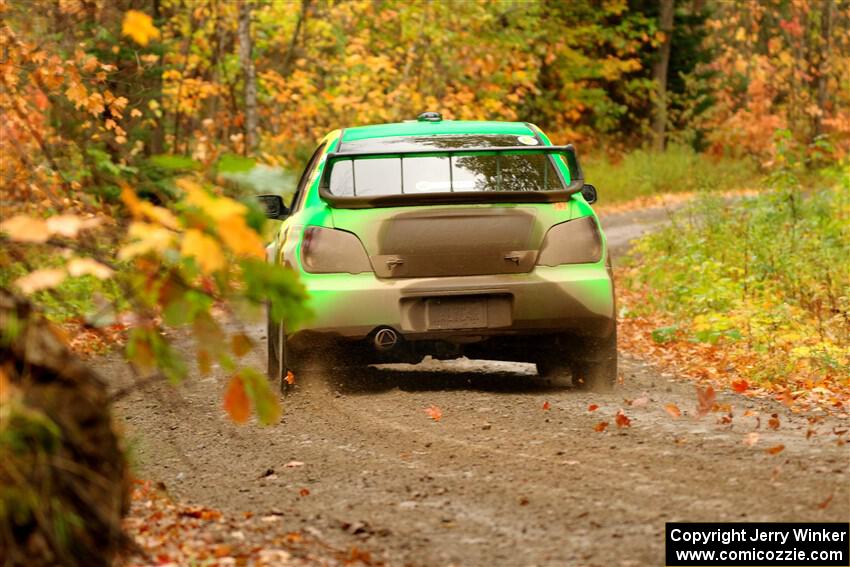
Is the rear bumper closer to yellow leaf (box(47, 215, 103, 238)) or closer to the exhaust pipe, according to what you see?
the exhaust pipe

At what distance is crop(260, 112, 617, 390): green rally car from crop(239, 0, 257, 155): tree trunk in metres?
13.9

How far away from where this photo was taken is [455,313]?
25.6ft

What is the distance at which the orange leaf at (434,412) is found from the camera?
7.35 meters

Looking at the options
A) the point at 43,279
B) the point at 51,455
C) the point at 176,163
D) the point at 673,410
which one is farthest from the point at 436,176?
the point at 51,455

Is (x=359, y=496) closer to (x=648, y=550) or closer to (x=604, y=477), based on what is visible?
(x=604, y=477)

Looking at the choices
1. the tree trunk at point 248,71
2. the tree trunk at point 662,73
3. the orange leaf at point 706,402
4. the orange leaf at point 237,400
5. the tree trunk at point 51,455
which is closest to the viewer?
the tree trunk at point 51,455

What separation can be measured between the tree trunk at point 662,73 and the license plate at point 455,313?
30.9m

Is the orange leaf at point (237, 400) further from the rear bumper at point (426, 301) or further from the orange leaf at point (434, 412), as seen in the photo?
the rear bumper at point (426, 301)

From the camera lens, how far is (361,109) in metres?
24.7

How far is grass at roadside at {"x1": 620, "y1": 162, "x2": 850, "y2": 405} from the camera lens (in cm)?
912

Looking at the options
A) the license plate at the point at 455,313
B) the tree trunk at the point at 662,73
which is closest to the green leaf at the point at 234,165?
the license plate at the point at 455,313

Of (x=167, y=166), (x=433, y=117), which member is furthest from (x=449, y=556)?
(x=433, y=117)

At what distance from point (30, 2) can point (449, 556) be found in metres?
9.48

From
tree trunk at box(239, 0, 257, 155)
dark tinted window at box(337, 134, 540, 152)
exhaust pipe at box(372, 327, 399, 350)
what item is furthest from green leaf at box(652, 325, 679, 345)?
tree trunk at box(239, 0, 257, 155)
